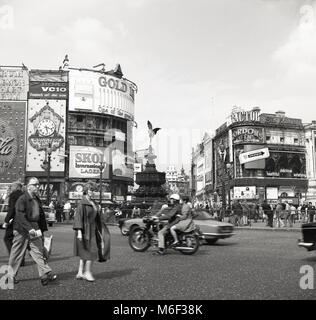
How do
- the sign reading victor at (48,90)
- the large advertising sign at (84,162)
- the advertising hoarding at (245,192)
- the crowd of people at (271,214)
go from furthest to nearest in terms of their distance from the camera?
the advertising hoarding at (245,192) < the large advertising sign at (84,162) < the sign reading victor at (48,90) < the crowd of people at (271,214)

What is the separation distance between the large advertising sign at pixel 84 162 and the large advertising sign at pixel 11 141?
6.76 m

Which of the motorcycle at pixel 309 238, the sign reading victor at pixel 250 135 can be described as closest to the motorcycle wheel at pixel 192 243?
the motorcycle at pixel 309 238

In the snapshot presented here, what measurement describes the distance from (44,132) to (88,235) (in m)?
56.1

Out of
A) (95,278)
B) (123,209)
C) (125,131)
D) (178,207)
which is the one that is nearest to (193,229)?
(178,207)

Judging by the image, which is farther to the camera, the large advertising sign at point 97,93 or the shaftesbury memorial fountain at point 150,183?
the large advertising sign at point 97,93

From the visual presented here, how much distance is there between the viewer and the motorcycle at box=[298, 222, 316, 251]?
10.1 metres

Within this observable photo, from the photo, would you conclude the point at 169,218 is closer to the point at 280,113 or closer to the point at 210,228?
the point at 210,228

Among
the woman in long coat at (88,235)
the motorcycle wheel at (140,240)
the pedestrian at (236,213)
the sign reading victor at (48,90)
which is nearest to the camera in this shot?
the woman in long coat at (88,235)

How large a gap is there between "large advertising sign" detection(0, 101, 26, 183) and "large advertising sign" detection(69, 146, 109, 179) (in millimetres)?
6756

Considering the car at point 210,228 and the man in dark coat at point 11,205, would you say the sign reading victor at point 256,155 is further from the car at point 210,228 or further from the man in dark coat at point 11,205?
the man in dark coat at point 11,205

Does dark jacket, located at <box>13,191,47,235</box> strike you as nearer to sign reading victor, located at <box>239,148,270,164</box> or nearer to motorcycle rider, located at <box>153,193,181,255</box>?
motorcycle rider, located at <box>153,193,181,255</box>

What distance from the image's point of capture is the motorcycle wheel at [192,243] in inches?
467

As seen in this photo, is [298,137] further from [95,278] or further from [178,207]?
[95,278]

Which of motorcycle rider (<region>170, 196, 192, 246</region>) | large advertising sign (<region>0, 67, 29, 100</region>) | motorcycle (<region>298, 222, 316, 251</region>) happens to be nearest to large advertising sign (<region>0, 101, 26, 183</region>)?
large advertising sign (<region>0, 67, 29, 100</region>)
